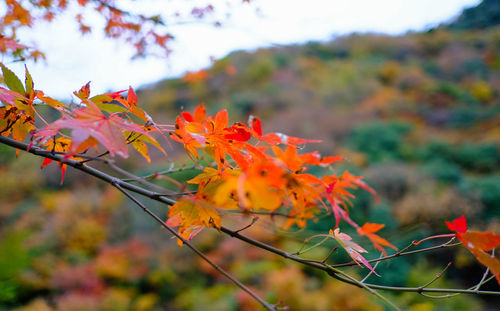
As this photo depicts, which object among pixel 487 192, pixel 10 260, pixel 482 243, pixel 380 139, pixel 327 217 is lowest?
pixel 487 192

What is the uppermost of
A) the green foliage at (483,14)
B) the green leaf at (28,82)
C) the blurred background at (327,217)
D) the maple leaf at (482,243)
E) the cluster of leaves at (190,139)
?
the green foliage at (483,14)

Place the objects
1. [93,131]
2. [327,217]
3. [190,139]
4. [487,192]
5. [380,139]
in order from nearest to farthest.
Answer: [93,131] → [190,139] → [327,217] → [487,192] → [380,139]

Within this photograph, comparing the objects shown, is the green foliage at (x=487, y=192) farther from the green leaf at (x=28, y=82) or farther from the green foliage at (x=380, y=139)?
the green leaf at (x=28, y=82)

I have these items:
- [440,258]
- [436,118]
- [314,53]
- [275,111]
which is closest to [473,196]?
[440,258]

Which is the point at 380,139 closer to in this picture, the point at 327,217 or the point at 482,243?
the point at 327,217

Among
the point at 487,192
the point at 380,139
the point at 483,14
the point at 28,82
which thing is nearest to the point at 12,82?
the point at 28,82

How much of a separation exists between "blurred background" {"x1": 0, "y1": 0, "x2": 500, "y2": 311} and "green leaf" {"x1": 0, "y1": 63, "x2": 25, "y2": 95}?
0.40 m

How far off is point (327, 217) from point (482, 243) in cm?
130

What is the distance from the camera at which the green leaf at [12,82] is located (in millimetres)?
391

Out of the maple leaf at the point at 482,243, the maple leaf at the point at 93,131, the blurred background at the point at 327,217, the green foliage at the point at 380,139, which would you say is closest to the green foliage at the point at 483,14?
the blurred background at the point at 327,217

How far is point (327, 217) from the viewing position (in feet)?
5.30

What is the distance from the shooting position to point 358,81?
6.51m

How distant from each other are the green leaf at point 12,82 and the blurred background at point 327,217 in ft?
1.33

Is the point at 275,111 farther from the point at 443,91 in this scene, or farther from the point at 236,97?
the point at 443,91
